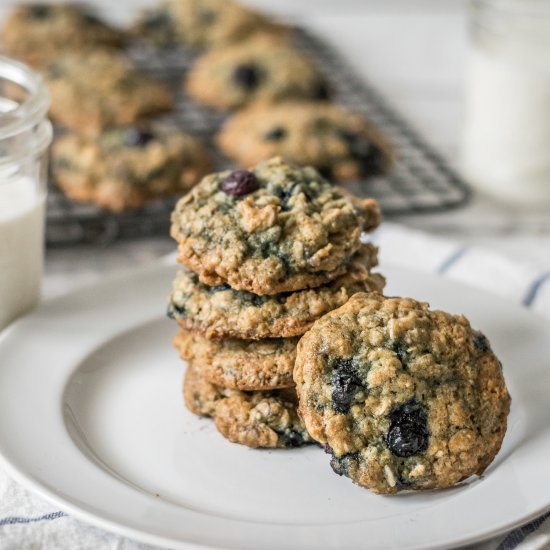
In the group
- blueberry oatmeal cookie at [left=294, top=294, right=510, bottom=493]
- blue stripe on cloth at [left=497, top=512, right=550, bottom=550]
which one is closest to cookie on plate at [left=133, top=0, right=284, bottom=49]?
blueberry oatmeal cookie at [left=294, top=294, right=510, bottom=493]

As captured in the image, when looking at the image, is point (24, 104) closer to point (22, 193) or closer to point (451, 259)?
point (22, 193)

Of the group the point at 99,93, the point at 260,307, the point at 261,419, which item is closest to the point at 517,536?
the point at 261,419

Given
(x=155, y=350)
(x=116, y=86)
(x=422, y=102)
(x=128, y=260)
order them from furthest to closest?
(x=422, y=102) < (x=116, y=86) < (x=128, y=260) < (x=155, y=350)

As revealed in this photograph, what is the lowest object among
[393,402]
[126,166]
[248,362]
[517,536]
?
[126,166]

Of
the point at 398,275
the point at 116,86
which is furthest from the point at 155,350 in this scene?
the point at 116,86

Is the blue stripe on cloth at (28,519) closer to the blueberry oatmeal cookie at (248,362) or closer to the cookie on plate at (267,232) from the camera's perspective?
the blueberry oatmeal cookie at (248,362)

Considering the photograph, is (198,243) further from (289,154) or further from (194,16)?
(194,16)
